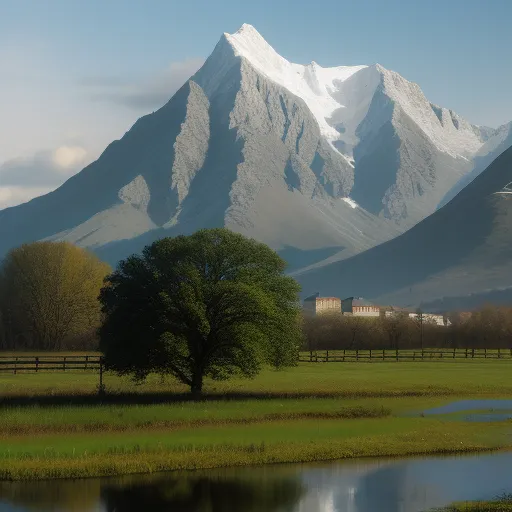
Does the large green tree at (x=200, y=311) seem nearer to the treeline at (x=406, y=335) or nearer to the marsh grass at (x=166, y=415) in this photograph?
the marsh grass at (x=166, y=415)

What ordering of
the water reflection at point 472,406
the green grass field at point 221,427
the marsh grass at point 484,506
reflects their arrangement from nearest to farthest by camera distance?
1. the marsh grass at point 484,506
2. the green grass field at point 221,427
3. the water reflection at point 472,406

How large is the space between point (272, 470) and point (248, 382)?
45.2 m

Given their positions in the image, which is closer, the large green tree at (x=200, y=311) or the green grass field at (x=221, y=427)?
the green grass field at (x=221, y=427)

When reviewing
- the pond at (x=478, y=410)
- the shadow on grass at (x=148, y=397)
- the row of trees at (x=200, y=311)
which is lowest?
the pond at (x=478, y=410)

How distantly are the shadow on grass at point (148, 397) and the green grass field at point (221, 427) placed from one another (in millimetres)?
96

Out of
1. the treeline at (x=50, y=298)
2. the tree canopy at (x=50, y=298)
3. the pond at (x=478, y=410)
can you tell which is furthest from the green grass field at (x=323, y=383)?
the tree canopy at (x=50, y=298)

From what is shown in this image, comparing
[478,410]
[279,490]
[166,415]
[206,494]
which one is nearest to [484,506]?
[279,490]

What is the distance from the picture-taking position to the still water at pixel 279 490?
34375mm

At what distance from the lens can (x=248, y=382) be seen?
3381 inches

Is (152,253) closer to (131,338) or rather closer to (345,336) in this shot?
(131,338)

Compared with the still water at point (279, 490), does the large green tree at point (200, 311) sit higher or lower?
higher

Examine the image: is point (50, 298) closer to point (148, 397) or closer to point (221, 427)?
point (148, 397)

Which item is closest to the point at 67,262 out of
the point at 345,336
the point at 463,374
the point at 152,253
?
the point at 345,336

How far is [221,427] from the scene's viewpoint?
51.0 metres
